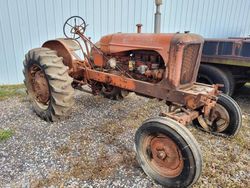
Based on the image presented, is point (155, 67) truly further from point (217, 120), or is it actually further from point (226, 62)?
point (226, 62)

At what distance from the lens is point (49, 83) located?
3.04m

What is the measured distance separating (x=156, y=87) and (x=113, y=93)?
1.46 m

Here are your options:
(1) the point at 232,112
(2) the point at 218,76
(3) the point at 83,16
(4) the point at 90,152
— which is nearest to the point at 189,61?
(1) the point at 232,112

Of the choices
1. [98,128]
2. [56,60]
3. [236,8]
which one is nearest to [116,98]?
[98,128]

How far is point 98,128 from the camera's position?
321cm

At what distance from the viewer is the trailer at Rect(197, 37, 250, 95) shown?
379 centimetres

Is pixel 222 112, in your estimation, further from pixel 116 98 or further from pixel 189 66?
pixel 116 98

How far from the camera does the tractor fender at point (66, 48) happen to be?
138 inches

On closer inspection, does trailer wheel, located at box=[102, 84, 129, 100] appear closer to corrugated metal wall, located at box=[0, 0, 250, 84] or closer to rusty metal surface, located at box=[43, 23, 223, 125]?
rusty metal surface, located at box=[43, 23, 223, 125]

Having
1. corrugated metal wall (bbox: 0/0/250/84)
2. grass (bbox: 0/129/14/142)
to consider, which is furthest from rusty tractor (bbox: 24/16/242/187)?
corrugated metal wall (bbox: 0/0/250/84)

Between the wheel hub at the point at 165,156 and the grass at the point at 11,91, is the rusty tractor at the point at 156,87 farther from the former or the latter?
the grass at the point at 11,91

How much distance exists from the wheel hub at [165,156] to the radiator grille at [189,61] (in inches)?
30.6

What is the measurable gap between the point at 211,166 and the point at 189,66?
1090mm

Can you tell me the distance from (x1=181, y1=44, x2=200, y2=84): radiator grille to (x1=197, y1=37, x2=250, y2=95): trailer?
4.95ft
